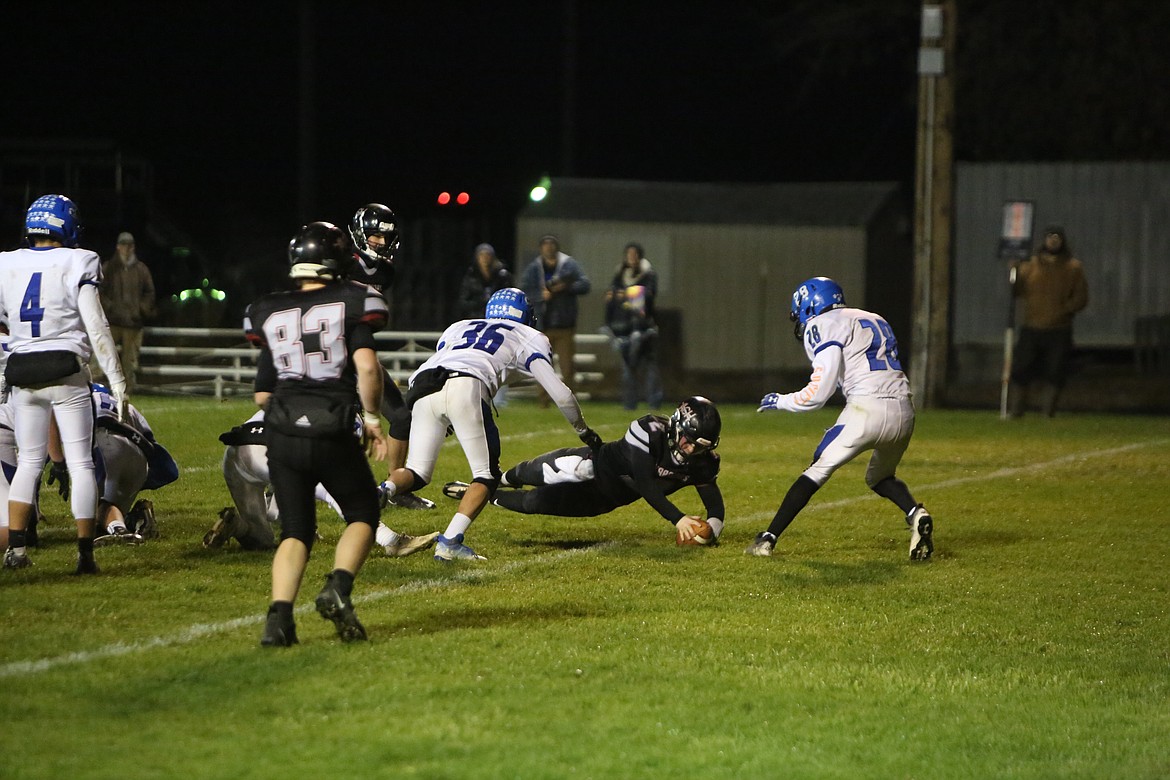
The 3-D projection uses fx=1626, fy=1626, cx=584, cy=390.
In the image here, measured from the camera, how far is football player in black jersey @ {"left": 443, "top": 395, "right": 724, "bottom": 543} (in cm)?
906

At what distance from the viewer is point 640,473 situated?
358 inches

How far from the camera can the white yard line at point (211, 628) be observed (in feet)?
19.9

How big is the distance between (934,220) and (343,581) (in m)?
15.3

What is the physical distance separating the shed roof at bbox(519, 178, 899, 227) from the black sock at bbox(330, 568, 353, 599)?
62.6ft

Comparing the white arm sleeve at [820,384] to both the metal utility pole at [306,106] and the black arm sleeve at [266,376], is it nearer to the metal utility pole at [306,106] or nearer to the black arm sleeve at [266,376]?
the black arm sleeve at [266,376]

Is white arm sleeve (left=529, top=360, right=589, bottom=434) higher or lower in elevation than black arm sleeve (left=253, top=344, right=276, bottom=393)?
lower

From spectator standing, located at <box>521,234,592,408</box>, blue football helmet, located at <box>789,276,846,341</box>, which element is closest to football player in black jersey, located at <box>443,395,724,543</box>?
blue football helmet, located at <box>789,276,846,341</box>

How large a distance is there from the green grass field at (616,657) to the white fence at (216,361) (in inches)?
388

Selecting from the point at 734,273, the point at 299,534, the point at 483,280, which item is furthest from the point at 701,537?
the point at 734,273

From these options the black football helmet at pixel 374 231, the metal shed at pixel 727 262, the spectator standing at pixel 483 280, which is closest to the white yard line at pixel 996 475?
the black football helmet at pixel 374 231

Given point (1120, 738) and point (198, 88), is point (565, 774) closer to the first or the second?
point (1120, 738)

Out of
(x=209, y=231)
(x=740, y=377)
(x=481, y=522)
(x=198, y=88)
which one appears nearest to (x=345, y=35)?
(x=198, y=88)

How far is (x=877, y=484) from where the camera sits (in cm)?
948

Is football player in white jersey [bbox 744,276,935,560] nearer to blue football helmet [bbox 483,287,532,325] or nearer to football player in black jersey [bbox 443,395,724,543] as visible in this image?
football player in black jersey [bbox 443,395,724,543]
